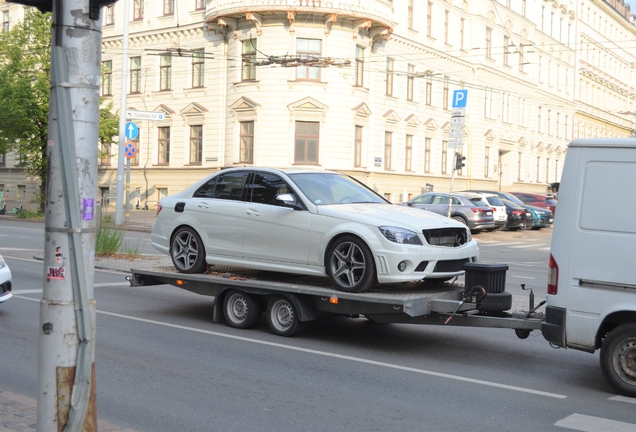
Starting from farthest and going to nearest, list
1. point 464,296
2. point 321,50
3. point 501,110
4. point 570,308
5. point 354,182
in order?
point 501,110
point 321,50
point 354,182
point 464,296
point 570,308

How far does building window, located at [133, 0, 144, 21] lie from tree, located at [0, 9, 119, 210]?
778cm

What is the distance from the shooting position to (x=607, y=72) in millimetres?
80188

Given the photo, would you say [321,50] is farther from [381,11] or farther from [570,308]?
[570,308]

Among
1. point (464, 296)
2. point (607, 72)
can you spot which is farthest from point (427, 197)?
point (607, 72)

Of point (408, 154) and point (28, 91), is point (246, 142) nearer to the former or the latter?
point (408, 154)

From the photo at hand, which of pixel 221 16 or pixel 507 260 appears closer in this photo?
pixel 507 260

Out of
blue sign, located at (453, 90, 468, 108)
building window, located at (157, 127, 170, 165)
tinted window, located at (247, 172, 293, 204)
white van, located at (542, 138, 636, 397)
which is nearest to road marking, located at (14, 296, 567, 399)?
white van, located at (542, 138, 636, 397)

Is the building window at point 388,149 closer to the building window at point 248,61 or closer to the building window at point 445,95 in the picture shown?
the building window at point 445,95

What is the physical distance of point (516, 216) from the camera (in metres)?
34.8

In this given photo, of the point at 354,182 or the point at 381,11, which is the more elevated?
the point at 381,11

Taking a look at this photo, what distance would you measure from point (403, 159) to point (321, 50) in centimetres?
921

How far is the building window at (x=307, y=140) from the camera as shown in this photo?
3894 cm

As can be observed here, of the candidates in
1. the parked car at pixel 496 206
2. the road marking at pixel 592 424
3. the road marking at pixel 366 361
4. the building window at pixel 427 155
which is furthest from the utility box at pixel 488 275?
the building window at pixel 427 155

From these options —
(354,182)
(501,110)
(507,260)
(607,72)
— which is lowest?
(507,260)
